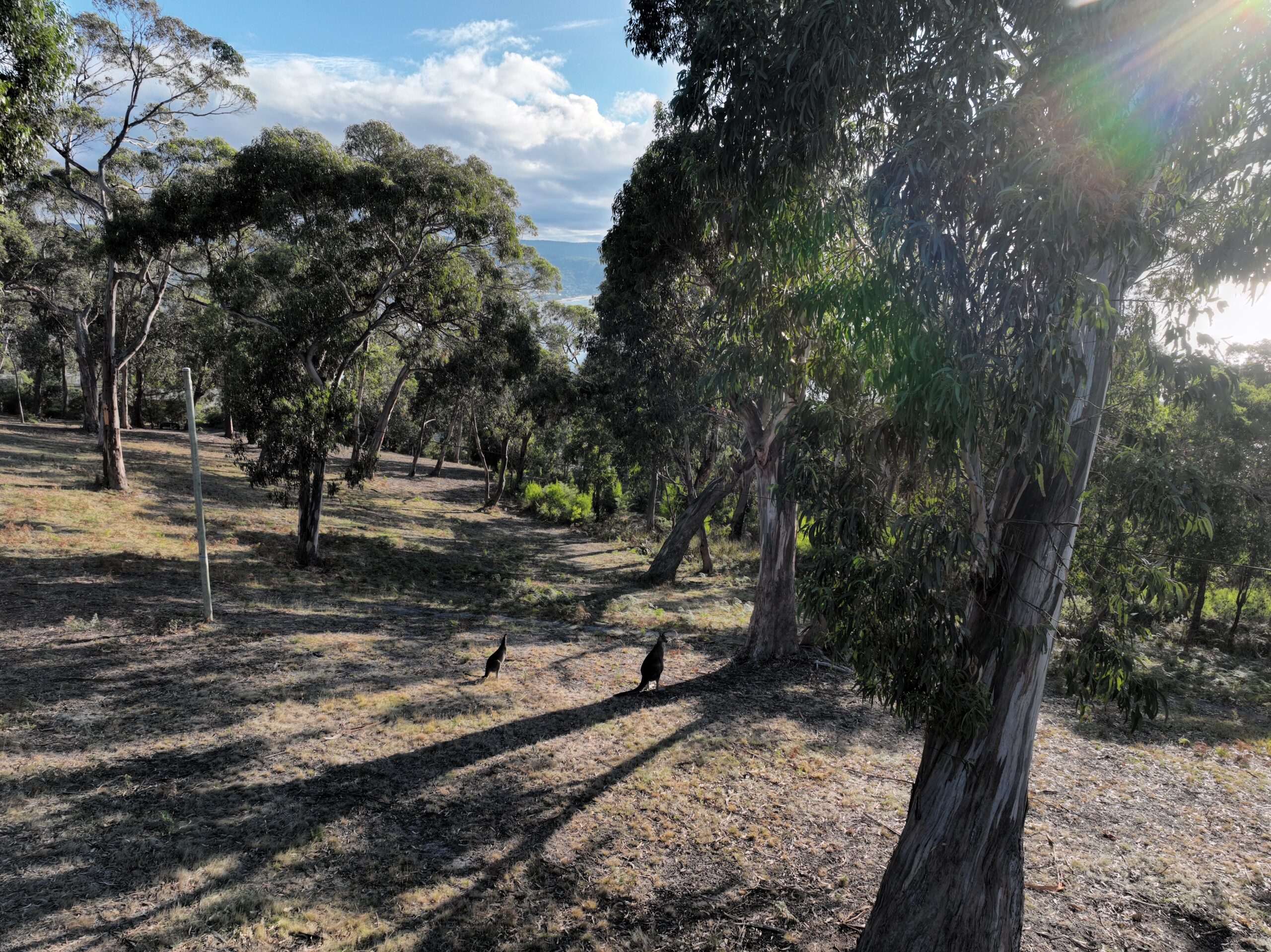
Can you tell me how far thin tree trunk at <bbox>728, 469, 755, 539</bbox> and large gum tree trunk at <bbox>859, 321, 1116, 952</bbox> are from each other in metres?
10.9

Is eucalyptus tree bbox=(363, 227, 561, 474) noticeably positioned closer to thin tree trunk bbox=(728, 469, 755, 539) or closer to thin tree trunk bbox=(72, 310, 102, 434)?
thin tree trunk bbox=(728, 469, 755, 539)

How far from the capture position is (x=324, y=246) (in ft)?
40.9

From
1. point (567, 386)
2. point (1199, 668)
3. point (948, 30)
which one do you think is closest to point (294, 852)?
point (948, 30)

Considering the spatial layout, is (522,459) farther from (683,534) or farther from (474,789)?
(474,789)

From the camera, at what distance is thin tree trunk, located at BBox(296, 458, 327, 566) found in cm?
1256

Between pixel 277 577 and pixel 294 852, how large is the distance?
851 centimetres

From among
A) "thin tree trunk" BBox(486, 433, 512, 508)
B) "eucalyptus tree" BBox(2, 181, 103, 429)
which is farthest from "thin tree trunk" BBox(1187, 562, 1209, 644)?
"eucalyptus tree" BBox(2, 181, 103, 429)

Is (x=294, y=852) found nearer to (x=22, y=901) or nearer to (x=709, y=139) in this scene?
(x=22, y=901)

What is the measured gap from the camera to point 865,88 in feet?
17.2

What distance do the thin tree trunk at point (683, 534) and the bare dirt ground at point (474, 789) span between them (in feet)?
16.7

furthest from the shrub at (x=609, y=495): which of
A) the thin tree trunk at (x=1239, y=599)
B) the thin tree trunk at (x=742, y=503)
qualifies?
the thin tree trunk at (x=1239, y=599)

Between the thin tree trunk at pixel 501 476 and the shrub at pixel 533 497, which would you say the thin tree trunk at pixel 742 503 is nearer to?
the shrub at pixel 533 497

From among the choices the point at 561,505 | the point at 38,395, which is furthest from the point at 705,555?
the point at 38,395

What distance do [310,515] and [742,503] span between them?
1145 cm
